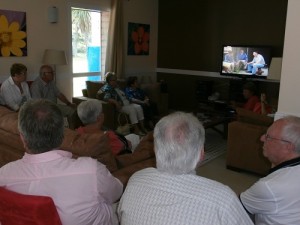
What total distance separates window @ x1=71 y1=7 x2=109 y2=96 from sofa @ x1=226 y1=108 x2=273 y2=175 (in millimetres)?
3641

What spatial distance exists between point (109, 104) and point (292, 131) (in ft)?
13.9

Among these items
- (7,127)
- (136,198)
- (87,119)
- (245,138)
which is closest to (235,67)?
(245,138)

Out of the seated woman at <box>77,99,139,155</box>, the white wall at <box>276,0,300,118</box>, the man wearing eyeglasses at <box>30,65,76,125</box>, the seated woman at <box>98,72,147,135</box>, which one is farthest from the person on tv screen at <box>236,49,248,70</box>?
the seated woman at <box>77,99,139,155</box>

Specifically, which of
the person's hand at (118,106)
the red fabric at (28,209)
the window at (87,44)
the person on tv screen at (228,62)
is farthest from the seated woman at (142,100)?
the red fabric at (28,209)

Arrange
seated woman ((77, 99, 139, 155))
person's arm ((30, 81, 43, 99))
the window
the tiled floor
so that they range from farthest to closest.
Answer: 1. the window
2. person's arm ((30, 81, 43, 99))
3. the tiled floor
4. seated woman ((77, 99, 139, 155))

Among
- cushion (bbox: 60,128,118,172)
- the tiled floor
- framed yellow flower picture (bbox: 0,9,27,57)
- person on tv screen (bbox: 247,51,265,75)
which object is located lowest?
the tiled floor

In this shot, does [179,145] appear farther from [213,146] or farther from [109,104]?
[109,104]

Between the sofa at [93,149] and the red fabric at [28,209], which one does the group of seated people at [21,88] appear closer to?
the sofa at [93,149]

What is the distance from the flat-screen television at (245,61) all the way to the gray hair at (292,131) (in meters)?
4.77

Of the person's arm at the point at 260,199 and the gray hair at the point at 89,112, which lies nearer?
the person's arm at the point at 260,199

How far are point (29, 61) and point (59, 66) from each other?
0.64 metres

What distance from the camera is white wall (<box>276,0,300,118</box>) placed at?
2.80 metres

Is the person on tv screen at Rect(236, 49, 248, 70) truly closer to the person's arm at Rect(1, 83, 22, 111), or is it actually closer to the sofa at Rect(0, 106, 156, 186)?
the person's arm at Rect(1, 83, 22, 111)

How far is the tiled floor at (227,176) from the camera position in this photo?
12.3 feet
